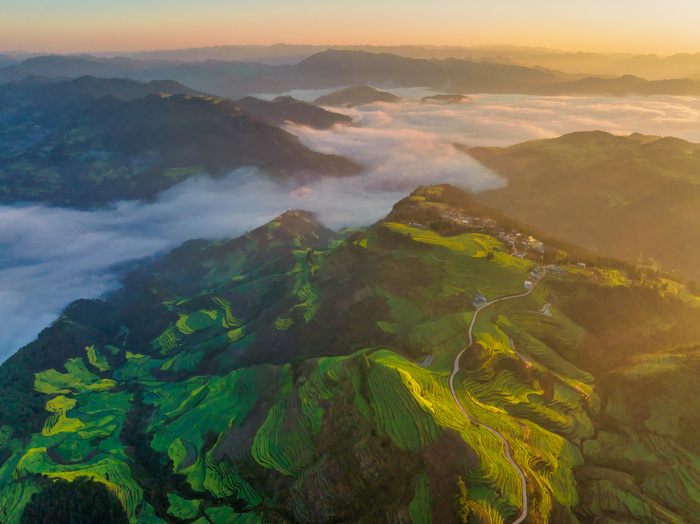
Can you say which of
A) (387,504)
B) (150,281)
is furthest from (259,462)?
(150,281)

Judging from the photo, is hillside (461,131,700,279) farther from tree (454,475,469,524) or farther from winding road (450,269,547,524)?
tree (454,475,469,524)

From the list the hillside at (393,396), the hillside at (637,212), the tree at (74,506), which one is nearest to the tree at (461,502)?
the hillside at (393,396)

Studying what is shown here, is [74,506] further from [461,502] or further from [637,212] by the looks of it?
[637,212]

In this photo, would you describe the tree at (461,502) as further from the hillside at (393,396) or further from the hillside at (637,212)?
the hillside at (637,212)

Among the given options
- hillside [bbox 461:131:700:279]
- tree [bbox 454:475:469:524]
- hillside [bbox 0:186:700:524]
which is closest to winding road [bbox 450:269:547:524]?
hillside [bbox 0:186:700:524]

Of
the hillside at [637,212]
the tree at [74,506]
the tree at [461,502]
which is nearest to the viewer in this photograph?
the tree at [461,502]
